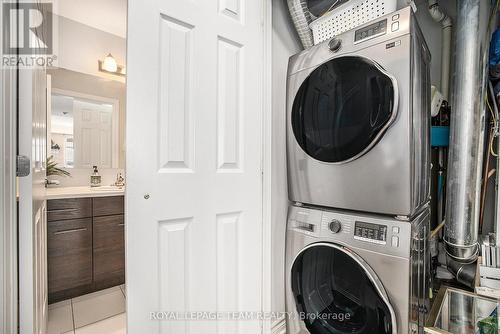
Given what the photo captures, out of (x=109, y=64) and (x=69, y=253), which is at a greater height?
(x=109, y=64)

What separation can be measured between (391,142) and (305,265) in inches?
29.3

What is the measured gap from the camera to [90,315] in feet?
5.98

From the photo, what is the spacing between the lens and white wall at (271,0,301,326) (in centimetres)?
145

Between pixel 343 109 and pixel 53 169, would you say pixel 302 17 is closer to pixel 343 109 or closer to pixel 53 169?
pixel 343 109

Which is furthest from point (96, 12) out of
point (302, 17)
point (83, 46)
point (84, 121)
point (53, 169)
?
point (302, 17)

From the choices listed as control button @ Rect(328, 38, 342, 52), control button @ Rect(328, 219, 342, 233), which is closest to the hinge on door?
control button @ Rect(328, 219, 342, 233)

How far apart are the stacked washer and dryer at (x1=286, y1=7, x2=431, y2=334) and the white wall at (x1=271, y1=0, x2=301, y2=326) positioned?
15 centimetres

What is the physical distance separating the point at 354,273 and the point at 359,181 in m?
0.42

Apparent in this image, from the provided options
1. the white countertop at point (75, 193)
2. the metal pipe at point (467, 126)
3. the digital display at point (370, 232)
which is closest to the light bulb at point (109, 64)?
the white countertop at point (75, 193)

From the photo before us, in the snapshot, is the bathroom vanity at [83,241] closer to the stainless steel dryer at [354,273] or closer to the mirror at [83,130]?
the mirror at [83,130]

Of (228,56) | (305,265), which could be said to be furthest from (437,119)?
(228,56)

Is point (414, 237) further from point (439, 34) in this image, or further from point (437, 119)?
point (439, 34)

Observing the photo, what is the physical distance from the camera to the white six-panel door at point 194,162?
923 mm

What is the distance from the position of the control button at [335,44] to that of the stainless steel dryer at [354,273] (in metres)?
0.79
